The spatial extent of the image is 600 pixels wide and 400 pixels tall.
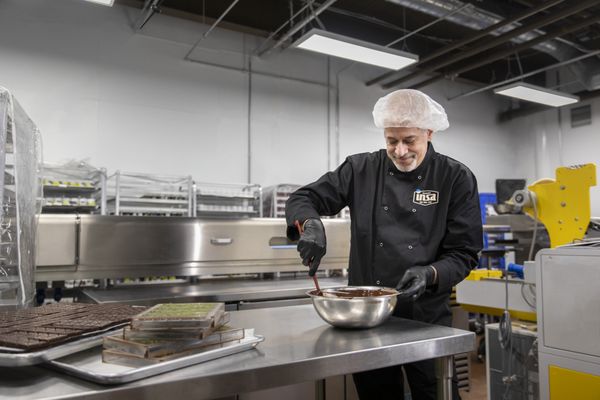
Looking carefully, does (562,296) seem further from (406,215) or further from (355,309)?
(355,309)

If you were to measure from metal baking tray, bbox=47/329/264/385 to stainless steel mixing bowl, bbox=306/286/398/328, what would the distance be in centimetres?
32

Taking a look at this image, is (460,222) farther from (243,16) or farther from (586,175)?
(243,16)

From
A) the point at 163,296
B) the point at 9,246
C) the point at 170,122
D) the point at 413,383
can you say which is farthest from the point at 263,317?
the point at 170,122

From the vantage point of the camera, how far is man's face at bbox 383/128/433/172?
68.7 inches

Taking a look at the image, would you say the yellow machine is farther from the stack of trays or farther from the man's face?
the stack of trays

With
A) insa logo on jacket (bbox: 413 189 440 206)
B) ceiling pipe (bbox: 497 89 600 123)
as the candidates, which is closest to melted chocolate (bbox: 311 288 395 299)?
insa logo on jacket (bbox: 413 189 440 206)

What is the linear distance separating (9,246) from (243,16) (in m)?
4.20

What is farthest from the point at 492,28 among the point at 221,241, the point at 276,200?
the point at 221,241

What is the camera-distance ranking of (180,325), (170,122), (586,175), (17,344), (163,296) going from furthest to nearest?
(170,122)
(163,296)
(586,175)
(180,325)
(17,344)

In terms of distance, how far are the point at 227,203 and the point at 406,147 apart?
314 cm

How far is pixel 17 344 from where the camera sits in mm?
830

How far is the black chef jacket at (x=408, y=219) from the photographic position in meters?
1.68

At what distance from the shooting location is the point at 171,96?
501 centimetres

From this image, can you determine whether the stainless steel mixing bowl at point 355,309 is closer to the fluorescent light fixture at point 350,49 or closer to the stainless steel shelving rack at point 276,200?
the fluorescent light fixture at point 350,49
